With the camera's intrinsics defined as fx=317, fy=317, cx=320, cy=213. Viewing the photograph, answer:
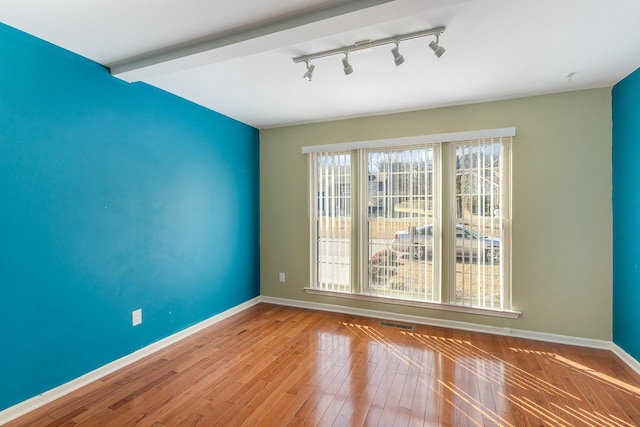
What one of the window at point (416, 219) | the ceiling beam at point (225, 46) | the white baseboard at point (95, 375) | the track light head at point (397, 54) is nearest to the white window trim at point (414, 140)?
the window at point (416, 219)

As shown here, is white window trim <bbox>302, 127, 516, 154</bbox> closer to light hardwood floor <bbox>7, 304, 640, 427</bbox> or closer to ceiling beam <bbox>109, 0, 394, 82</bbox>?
ceiling beam <bbox>109, 0, 394, 82</bbox>

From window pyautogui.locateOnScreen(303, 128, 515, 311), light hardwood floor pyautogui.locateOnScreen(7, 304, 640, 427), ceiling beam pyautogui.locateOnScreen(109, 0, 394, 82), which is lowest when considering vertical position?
light hardwood floor pyautogui.locateOnScreen(7, 304, 640, 427)

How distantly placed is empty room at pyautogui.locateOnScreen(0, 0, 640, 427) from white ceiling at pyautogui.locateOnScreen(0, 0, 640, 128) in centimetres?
2

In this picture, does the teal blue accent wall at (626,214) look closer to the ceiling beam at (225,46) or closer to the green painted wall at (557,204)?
the green painted wall at (557,204)

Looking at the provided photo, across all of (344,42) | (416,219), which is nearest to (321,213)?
(416,219)

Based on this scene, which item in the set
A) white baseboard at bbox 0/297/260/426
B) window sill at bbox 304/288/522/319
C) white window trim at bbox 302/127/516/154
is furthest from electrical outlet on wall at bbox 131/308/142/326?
white window trim at bbox 302/127/516/154

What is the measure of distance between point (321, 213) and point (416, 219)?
1.21m

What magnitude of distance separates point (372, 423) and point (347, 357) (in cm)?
86

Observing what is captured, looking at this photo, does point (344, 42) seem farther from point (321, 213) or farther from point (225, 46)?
point (321, 213)

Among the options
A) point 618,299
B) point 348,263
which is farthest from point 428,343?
point 618,299

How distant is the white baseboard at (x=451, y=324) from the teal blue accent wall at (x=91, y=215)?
115cm

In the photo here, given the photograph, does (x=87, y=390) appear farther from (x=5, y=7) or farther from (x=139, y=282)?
(x=5, y=7)

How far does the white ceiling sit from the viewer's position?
1781 mm

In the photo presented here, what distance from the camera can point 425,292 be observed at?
143 inches
